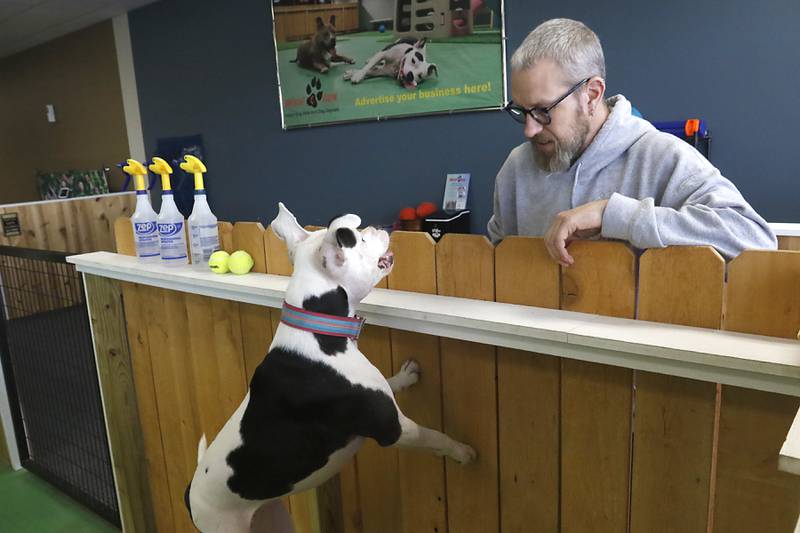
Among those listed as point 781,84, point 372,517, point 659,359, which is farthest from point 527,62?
point 781,84

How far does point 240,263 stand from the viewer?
1.65 metres

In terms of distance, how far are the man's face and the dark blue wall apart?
2031 mm

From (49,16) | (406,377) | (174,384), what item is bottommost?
(174,384)

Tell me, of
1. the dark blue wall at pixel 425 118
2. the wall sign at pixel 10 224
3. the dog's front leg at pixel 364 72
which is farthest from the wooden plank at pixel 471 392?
the wall sign at pixel 10 224

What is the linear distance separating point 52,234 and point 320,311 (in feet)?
16.3

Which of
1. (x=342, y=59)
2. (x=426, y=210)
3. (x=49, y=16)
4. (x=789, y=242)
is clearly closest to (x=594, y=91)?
(x=789, y=242)

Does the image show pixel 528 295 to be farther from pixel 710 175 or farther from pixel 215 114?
pixel 215 114

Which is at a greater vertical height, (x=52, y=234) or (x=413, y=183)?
(x=413, y=183)

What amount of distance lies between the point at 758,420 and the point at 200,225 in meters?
1.46

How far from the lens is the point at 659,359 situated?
0.95 m

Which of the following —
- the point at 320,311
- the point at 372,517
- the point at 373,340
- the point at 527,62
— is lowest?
the point at 372,517

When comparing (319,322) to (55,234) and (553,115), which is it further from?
(55,234)

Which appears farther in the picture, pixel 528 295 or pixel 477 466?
pixel 477 466

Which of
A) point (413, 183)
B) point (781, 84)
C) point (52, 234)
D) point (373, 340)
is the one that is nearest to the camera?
point (373, 340)
